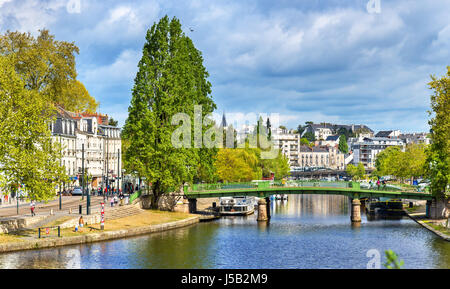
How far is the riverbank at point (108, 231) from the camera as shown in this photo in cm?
5678

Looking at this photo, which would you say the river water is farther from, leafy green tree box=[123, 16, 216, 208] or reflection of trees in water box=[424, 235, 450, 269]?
leafy green tree box=[123, 16, 216, 208]

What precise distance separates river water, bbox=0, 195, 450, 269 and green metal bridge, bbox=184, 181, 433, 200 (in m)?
7.50

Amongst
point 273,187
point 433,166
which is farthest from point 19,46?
point 433,166

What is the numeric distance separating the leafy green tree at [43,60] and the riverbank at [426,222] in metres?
60.9

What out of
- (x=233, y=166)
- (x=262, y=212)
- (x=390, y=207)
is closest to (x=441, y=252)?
(x=262, y=212)

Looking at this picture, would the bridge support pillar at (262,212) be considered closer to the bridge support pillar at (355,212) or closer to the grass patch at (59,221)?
the bridge support pillar at (355,212)

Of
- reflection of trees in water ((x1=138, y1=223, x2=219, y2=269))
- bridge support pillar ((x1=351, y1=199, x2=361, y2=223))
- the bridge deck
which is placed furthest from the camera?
the bridge deck

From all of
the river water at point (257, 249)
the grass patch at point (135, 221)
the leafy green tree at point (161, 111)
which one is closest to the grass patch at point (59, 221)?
the grass patch at point (135, 221)

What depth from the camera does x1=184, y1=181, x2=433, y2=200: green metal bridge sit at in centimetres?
9350

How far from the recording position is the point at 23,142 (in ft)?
196

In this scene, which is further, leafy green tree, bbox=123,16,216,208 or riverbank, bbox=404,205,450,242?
leafy green tree, bbox=123,16,216,208

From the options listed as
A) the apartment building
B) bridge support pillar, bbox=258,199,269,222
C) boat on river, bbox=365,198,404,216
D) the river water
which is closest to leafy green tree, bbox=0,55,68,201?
the river water

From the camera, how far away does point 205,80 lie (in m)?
101

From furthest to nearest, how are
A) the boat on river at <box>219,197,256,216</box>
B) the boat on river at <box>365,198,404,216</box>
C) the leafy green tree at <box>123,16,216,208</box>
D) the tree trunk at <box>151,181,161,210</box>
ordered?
the boat on river at <box>365,198,404,216</box>
the boat on river at <box>219,197,256,216</box>
the tree trunk at <box>151,181,161,210</box>
the leafy green tree at <box>123,16,216,208</box>
